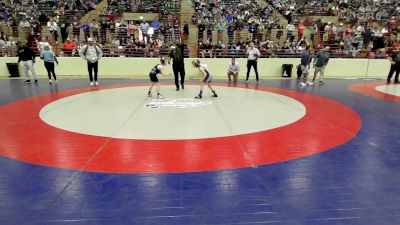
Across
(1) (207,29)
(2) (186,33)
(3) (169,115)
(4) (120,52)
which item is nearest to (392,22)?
(1) (207,29)

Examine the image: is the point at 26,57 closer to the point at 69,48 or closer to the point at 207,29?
the point at 69,48

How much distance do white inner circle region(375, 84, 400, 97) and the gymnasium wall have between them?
4.17 metres

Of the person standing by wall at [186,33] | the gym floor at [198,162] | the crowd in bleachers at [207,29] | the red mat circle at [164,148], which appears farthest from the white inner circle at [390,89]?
the person standing by wall at [186,33]

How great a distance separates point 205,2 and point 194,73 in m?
7.90

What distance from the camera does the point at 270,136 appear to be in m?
6.38

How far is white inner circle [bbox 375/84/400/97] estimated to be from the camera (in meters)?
11.5

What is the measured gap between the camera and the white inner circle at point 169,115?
6.65 m

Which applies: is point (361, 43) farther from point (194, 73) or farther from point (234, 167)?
point (234, 167)

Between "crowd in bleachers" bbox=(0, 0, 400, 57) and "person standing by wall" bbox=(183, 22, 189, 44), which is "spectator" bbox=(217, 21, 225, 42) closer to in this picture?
"crowd in bleachers" bbox=(0, 0, 400, 57)

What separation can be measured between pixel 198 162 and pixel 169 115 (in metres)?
2.97

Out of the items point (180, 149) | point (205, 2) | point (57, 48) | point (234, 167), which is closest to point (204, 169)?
point (234, 167)

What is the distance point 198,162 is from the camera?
5102 mm

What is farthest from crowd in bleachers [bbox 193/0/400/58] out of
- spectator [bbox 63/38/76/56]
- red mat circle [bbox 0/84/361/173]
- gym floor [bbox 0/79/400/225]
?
red mat circle [bbox 0/84/361/173]

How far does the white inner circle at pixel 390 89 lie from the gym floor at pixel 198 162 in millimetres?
2333
